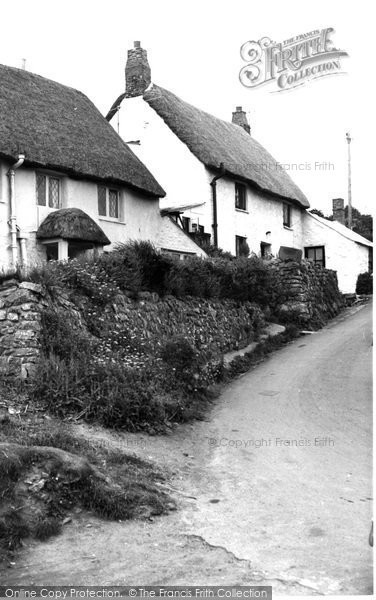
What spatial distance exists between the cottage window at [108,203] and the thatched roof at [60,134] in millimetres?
622

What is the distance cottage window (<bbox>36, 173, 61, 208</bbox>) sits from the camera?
1986 centimetres

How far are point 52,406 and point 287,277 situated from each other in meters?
13.7

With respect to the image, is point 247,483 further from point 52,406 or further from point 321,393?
point 321,393

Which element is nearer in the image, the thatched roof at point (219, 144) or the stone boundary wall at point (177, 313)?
the stone boundary wall at point (177, 313)

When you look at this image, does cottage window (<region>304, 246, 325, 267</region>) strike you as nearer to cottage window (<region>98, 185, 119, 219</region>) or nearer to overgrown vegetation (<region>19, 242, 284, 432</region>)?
cottage window (<region>98, 185, 119, 219</region>)

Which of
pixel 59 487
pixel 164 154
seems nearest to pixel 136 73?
pixel 164 154

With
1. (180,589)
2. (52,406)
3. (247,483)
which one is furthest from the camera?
(52,406)

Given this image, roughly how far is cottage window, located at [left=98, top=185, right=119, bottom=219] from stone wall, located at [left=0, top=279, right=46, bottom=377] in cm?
1075

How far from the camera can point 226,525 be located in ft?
23.7

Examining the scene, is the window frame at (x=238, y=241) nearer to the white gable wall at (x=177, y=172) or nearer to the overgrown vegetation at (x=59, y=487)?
the white gable wall at (x=177, y=172)

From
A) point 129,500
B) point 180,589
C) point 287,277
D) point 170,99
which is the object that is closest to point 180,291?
point 287,277

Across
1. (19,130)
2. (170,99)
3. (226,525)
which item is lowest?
(226,525)

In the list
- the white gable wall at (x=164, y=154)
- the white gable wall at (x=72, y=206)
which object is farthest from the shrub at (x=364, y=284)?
the white gable wall at (x=72, y=206)

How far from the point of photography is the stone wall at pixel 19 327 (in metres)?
10.7
